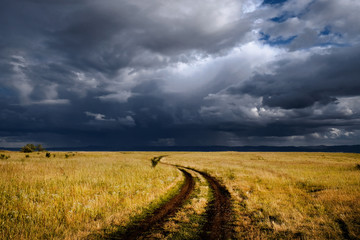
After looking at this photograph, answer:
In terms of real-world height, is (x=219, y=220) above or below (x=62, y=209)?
below

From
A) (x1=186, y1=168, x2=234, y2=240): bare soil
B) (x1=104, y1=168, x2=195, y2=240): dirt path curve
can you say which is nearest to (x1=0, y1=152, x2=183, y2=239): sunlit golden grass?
(x1=104, y1=168, x2=195, y2=240): dirt path curve

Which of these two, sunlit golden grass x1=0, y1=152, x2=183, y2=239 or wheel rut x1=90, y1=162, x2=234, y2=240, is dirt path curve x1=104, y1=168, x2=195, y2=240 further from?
sunlit golden grass x1=0, y1=152, x2=183, y2=239

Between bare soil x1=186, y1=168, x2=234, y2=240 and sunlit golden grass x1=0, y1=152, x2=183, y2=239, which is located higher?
sunlit golden grass x1=0, y1=152, x2=183, y2=239

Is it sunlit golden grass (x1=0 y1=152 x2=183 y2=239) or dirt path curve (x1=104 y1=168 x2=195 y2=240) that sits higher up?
sunlit golden grass (x1=0 y1=152 x2=183 y2=239)

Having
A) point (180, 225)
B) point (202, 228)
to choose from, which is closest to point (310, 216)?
point (202, 228)

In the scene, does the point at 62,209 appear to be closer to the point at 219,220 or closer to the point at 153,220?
the point at 153,220

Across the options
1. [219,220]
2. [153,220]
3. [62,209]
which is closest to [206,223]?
[219,220]

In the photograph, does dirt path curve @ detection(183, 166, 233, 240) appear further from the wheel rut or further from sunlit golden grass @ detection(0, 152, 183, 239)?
sunlit golden grass @ detection(0, 152, 183, 239)

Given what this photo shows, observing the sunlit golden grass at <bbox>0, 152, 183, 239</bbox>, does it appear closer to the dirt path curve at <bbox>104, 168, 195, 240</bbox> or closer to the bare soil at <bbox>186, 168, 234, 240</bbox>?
the dirt path curve at <bbox>104, 168, 195, 240</bbox>

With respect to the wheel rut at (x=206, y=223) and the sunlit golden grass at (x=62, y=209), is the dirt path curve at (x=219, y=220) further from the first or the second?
the sunlit golden grass at (x=62, y=209)

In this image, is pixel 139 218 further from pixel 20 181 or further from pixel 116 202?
pixel 20 181

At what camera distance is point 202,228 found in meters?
8.05

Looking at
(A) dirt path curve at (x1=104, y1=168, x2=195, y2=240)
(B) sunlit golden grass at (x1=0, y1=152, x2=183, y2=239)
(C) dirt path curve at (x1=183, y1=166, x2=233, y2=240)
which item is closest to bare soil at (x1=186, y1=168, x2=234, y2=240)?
(C) dirt path curve at (x1=183, y1=166, x2=233, y2=240)

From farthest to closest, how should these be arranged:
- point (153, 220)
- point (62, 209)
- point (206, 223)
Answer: point (62, 209), point (153, 220), point (206, 223)
